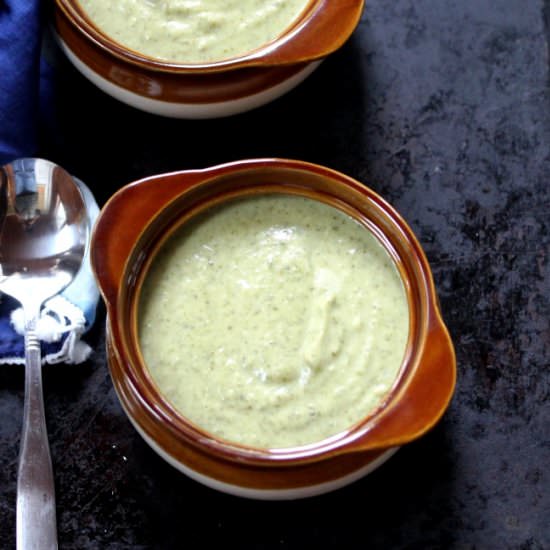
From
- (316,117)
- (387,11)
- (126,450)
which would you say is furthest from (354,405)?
(387,11)

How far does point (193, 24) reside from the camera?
1791 millimetres

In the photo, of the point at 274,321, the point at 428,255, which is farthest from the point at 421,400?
the point at 428,255

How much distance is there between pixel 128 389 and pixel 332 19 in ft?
2.12

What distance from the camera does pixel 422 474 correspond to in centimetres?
170

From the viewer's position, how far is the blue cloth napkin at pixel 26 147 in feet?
5.61

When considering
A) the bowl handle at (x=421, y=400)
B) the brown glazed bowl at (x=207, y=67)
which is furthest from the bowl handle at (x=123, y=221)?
the bowl handle at (x=421, y=400)

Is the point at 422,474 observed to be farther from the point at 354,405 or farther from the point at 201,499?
the point at 201,499

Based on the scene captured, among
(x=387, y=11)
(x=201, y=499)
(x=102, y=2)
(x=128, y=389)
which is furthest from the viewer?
(x=387, y=11)

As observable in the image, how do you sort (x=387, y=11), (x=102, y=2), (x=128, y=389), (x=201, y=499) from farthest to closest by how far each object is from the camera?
(x=387, y=11), (x=102, y=2), (x=201, y=499), (x=128, y=389)

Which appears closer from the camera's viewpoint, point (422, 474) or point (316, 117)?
point (422, 474)

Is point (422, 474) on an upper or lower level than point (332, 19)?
lower

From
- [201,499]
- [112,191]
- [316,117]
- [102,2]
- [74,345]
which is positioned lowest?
[201,499]

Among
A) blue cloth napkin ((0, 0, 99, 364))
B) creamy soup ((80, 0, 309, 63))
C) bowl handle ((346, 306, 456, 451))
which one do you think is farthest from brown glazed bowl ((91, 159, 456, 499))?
creamy soup ((80, 0, 309, 63))

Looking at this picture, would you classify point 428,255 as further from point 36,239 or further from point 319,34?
point 36,239
